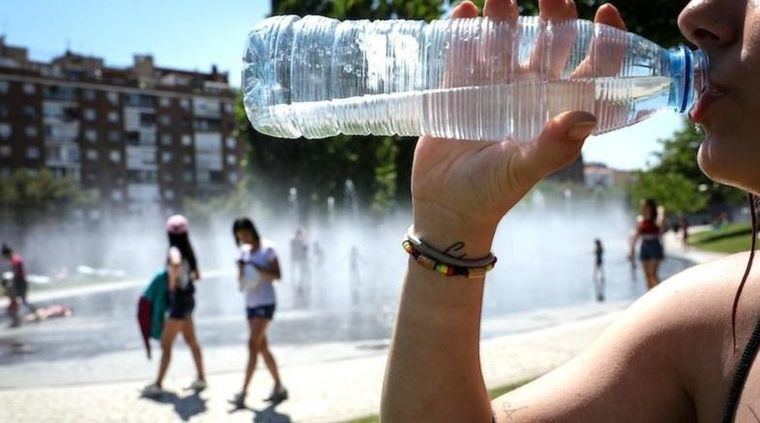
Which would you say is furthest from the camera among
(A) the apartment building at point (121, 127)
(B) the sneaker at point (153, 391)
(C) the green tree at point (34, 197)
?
(A) the apartment building at point (121, 127)

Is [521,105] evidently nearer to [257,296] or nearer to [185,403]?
[257,296]

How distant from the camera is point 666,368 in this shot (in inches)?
67.0

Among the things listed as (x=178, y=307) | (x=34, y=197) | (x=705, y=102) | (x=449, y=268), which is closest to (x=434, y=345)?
(x=449, y=268)

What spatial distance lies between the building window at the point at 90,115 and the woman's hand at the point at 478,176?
10705cm

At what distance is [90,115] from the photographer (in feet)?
337

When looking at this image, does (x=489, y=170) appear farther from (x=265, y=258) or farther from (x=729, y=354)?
(x=265, y=258)

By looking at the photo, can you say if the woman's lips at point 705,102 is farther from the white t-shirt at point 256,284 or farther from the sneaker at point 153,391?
the sneaker at point 153,391

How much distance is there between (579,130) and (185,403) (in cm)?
727

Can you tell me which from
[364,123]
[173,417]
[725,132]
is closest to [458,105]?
[364,123]

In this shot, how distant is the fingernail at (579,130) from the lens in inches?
56.6

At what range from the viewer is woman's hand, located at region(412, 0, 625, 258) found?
1562 millimetres

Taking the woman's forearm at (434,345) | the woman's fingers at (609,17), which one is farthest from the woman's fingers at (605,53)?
the woman's forearm at (434,345)

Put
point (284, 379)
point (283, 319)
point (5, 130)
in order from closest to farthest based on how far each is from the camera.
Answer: point (284, 379) < point (283, 319) < point (5, 130)

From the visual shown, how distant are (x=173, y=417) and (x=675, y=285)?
6.52 meters
